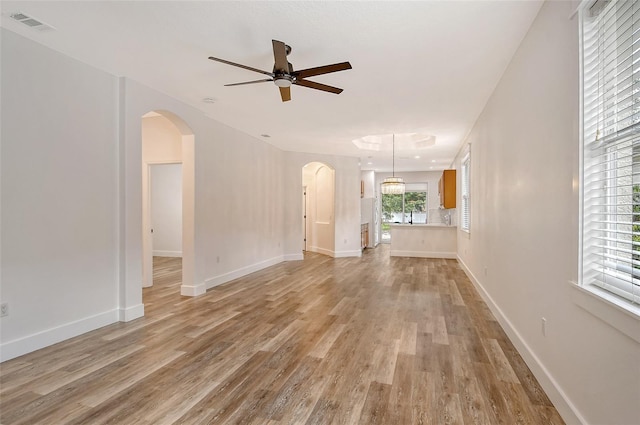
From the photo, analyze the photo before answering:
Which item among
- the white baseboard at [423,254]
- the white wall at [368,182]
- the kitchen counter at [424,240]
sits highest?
the white wall at [368,182]

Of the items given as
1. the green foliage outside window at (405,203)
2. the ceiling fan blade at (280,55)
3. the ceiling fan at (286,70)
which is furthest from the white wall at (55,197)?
the green foliage outside window at (405,203)

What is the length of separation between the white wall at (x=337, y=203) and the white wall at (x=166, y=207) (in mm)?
3048

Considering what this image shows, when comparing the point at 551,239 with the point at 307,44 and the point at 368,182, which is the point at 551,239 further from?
the point at 368,182

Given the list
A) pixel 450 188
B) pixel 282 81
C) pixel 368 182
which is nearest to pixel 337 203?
pixel 450 188

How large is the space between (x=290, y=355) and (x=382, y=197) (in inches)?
439

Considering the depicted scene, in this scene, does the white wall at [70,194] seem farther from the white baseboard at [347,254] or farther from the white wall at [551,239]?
the white baseboard at [347,254]

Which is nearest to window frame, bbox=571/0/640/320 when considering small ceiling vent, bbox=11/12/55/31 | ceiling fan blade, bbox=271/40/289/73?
ceiling fan blade, bbox=271/40/289/73

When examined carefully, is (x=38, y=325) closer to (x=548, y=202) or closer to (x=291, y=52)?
(x=291, y=52)

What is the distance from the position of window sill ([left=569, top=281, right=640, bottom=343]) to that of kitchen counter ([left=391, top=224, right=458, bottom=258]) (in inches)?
288

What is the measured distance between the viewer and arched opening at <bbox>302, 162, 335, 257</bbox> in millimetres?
9336

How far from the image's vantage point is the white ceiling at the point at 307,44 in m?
2.51

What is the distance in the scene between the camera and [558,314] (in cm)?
218

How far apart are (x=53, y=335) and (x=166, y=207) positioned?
632 cm

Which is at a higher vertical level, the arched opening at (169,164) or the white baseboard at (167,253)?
the arched opening at (169,164)
